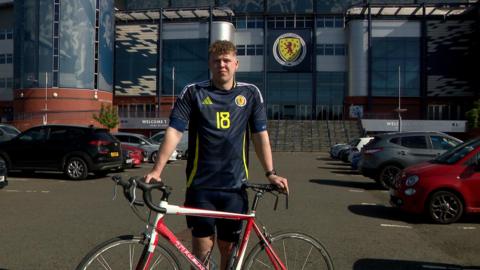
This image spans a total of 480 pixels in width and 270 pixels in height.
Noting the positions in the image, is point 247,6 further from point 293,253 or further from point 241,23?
point 293,253

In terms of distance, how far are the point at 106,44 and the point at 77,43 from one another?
4573mm

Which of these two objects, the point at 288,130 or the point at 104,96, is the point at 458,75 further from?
the point at 104,96

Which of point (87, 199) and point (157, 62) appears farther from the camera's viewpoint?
point (157, 62)

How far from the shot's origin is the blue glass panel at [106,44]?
60156mm

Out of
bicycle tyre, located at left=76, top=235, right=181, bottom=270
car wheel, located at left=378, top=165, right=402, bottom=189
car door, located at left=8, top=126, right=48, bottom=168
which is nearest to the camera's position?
bicycle tyre, located at left=76, top=235, right=181, bottom=270

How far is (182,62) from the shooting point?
66125 millimetres

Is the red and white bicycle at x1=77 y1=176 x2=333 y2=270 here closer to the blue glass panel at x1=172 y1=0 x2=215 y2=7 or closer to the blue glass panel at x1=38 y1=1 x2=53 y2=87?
the blue glass panel at x1=38 y1=1 x2=53 y2=87

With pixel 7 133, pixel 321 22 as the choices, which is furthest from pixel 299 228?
pixel 321 22

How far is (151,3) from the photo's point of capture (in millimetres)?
73250

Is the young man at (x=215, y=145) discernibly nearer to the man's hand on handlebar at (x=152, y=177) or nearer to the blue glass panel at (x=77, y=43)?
the man's hand on handlebar at (x=152, y=177)

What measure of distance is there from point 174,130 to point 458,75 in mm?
64848

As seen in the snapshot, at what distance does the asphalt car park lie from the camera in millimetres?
5684

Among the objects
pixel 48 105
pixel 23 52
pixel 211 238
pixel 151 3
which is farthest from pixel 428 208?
pixel 151 3

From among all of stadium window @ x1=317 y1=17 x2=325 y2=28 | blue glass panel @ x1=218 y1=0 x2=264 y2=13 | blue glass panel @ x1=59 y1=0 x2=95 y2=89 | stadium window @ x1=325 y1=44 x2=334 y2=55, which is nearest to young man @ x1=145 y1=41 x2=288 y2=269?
blue glass panel @ x1=59 y1=0 x2=95 y2=89
